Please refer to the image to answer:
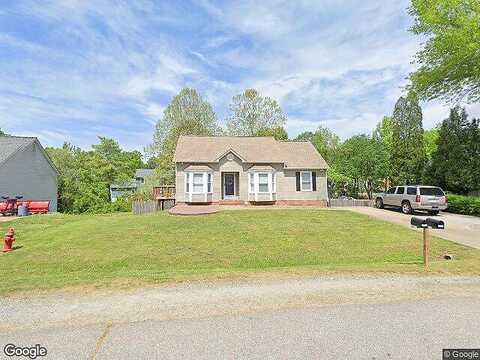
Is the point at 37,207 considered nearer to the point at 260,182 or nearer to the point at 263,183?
the point at 260,182

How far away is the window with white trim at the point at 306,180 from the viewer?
26.3m

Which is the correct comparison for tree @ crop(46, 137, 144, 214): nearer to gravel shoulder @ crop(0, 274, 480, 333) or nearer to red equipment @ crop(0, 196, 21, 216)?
red equipment @ crop(0, 196, 21, 216)

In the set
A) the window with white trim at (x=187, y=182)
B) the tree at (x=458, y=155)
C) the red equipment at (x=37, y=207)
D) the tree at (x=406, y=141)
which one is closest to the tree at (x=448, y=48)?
the tree at (x=458, y=155)

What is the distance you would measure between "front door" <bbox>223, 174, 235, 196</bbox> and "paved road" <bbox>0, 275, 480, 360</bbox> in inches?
786

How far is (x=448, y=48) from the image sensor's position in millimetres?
19609

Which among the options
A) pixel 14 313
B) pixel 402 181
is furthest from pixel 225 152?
pixel 402 181

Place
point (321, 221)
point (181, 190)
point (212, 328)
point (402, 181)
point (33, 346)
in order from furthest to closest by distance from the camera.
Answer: point (402, 181), point (181, 190), point (321, 221), point (212, 328), point (33, 346)

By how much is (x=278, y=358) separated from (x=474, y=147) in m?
29.7

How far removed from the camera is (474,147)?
24.6 metres

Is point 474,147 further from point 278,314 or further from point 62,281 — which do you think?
point 62,281

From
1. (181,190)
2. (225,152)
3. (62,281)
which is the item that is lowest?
(62,281)

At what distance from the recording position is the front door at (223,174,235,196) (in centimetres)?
2598

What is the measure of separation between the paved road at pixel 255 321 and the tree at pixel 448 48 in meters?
19.4

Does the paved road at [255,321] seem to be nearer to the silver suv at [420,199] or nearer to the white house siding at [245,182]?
the silver suv at [420,199]
